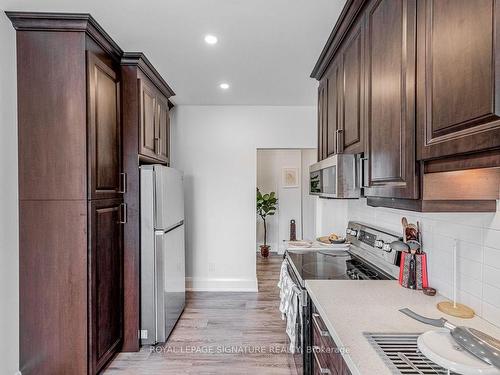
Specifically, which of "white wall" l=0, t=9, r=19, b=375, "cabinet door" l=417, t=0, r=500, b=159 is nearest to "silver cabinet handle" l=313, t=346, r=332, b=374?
"cabinet door" l=417, t=0, r=500, b=159

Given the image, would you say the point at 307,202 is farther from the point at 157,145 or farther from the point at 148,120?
the point at 148,120

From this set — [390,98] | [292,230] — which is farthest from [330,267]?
[292,230]

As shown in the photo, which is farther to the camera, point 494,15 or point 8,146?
point 8,146

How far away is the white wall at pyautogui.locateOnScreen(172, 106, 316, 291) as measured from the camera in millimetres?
4230

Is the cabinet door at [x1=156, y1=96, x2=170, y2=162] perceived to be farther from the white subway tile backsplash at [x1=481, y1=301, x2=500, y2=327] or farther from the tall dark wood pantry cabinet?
the white subway tile backsplash at [x1=481, y1=301, x2=500, y2=327]

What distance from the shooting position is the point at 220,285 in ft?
13.9

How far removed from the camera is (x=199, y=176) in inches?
167

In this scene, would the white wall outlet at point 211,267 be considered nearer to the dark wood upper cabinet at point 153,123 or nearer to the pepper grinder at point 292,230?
the dark wood upper cabinet at point 153,123

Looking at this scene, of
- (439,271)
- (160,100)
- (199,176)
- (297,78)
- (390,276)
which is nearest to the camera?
(439,271)

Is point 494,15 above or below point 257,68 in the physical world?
below

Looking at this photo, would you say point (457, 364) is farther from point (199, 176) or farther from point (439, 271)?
point (199, 176)

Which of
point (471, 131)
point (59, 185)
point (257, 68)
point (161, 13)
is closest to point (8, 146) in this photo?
point (59, 185)

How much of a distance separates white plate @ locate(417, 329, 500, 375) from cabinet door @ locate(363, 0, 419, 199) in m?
0.49

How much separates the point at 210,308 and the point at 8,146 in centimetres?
262
